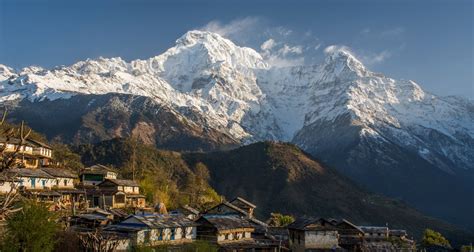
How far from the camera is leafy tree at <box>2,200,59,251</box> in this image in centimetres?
3894

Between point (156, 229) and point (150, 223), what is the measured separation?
892 mm

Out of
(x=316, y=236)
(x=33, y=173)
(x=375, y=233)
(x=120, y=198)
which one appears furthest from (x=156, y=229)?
(x=375, y=233)

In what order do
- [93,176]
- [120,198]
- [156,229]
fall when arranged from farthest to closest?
1. [93,176]
2. [120,198]
3. [156,229]

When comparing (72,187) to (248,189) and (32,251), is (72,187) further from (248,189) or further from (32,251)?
(248,189)

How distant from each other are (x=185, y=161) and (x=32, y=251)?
159 m

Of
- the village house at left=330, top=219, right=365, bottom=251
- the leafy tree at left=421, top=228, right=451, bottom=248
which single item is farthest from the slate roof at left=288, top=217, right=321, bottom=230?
the leafy tree at left=421, top=228, right=451, bottom=248

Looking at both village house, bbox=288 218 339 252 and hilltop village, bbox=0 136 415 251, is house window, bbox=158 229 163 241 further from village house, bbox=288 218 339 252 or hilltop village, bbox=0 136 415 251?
village house, bbox=288 218 339 252

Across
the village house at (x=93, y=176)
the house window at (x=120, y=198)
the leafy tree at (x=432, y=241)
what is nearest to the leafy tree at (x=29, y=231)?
the house window at (x=120, y=198)

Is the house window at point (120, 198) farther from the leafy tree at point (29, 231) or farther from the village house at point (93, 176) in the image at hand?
the leafy tree at point (29, 231)

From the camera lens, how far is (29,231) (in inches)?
1547

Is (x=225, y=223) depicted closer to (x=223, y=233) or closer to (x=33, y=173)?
(x=223, y=233)

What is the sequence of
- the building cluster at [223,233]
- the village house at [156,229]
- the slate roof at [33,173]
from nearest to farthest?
the village house at [156,229] < the building cluster at [223,233] < the slate roof at [33,173]

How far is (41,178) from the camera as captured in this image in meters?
73.1

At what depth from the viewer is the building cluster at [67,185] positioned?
69938 mm
